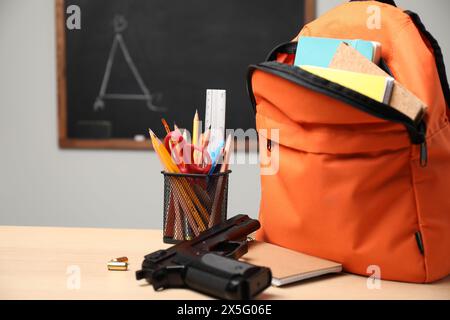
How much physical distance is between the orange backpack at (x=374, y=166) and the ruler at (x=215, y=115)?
0.11m

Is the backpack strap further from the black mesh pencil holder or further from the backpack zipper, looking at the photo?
the black mesh pencil holder

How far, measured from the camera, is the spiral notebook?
63 cm

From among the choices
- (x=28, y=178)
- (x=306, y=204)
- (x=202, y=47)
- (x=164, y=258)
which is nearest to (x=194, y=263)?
(x=164, y=258)

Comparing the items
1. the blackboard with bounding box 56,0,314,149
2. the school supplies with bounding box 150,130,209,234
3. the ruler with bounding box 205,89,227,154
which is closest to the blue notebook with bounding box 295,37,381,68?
the ruler with bounding box 205,89,227,154

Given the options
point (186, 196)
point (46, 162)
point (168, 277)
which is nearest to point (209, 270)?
point (168, 277)

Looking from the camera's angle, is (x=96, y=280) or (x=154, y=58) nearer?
(x=96, y=280)

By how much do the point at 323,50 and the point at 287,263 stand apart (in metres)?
0.29

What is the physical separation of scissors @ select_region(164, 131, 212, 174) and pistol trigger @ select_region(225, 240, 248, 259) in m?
0.13

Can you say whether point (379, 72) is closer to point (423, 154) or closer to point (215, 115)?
point (423, 154)

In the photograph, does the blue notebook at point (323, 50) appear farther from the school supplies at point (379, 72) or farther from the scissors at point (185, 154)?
the scissors at point (185, 154)

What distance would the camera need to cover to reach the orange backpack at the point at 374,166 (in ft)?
2.03

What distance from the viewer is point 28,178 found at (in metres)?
2.04

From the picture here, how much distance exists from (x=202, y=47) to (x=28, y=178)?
838 mm

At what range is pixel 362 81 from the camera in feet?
2.07
